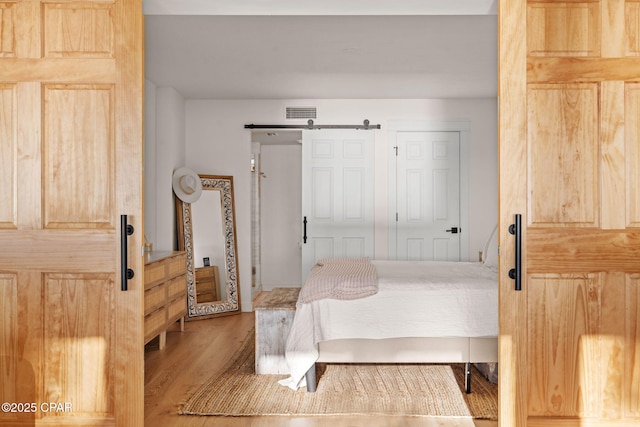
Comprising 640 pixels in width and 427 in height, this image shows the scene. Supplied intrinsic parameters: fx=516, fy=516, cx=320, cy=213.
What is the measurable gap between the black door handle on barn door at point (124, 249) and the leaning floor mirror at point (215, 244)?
3613 millimetres

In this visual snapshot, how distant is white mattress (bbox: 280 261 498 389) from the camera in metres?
3.41

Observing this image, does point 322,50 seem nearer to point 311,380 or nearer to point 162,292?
point 162,292

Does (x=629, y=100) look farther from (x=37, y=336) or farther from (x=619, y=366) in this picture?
(x=37, y=336)

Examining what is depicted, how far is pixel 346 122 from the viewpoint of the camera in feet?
20.4

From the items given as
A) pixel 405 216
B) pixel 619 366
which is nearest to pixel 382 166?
pixel 405 216

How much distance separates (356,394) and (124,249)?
188 centimetres

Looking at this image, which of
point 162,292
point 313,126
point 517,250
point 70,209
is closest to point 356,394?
point 517,250

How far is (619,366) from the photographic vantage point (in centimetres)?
232

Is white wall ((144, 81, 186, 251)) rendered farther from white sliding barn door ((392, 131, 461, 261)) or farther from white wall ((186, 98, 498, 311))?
white sliding barn door ((392, 131, 461, 261))

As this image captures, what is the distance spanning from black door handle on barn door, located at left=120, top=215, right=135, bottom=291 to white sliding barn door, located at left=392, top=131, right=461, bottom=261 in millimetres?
4304

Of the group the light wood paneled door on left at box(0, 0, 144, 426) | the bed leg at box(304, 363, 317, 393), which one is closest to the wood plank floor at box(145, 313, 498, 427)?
the bed leg at box(304, 363, 317, 393)

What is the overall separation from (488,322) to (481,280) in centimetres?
33

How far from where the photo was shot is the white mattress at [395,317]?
11.2 feet

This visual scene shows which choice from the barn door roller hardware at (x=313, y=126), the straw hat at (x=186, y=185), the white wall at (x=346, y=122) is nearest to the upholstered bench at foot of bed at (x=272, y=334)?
the straw hat at (x=186, y=185)
